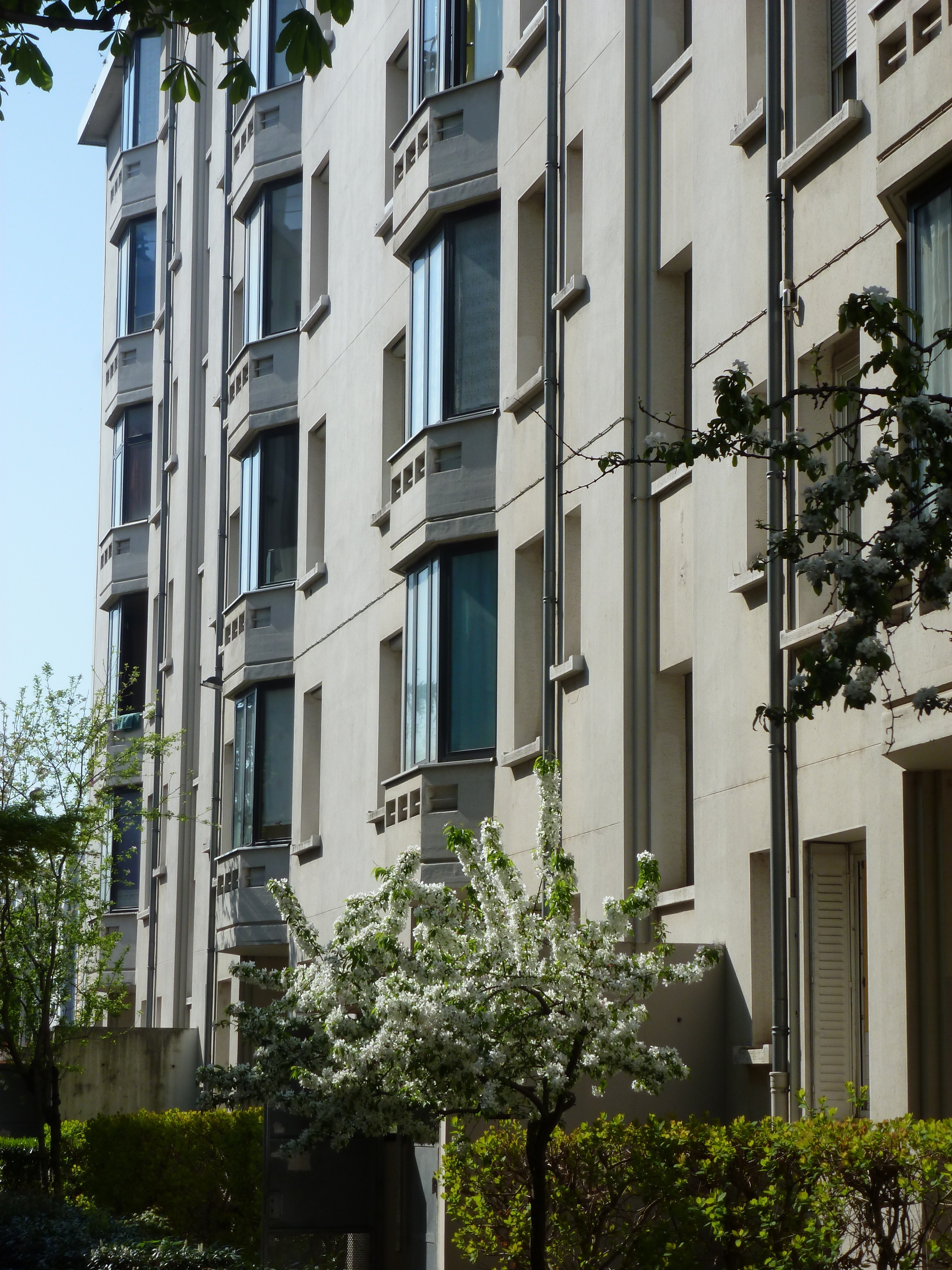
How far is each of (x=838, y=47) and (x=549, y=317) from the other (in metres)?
4.91

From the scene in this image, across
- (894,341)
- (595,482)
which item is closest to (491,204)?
(595,482)

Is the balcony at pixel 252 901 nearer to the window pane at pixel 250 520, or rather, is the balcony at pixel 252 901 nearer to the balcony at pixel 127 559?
the window pane at pixel 250 520

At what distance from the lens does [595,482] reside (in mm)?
16844

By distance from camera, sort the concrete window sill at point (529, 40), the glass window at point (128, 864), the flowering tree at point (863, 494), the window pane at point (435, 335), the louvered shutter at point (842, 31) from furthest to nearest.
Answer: the glass window at point (128, 864), the window pane at point (435, 335), the concrete window sill at point (529, 40), the louvered shutter at point (842, 31), the flowering tree at point (863, 494)

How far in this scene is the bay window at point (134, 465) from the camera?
42594 mm

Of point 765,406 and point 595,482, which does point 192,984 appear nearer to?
point 595,482

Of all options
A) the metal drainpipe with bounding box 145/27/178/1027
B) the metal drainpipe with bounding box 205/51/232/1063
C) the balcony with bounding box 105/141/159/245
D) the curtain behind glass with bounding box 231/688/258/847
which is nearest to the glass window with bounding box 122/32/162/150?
the balcony with bounding box 105/141/159/245

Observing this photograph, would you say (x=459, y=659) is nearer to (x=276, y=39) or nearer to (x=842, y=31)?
(x=842, y=31)

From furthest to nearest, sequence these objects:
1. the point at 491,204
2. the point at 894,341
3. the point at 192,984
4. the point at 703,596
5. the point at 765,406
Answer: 1. the point at 192,984
2. the point at 491,204
3. the point at 703,596
4. the point at 894,341
5. the point at 765,406

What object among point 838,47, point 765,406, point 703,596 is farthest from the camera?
point 703,596

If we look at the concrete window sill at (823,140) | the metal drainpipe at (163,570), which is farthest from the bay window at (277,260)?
the concrete window sill at (823,140)

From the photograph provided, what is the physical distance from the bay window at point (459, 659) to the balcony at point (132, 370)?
23.8 metres

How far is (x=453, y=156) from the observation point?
20.7 meters

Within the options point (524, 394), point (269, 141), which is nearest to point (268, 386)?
point (269, 141)
